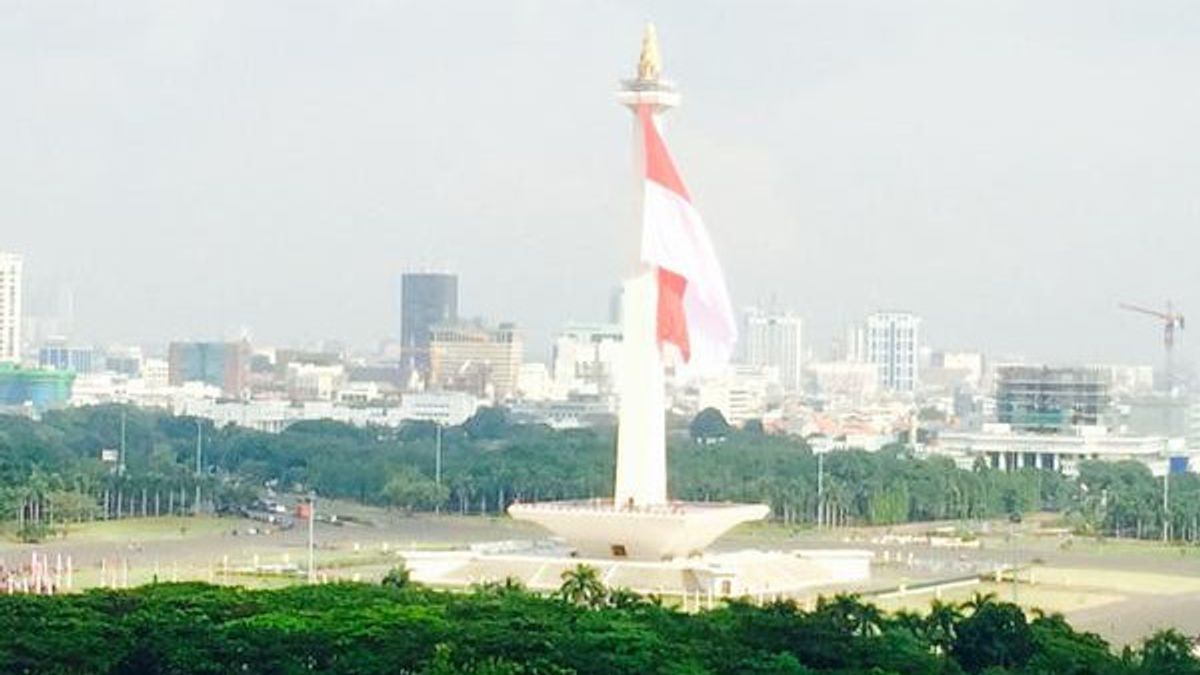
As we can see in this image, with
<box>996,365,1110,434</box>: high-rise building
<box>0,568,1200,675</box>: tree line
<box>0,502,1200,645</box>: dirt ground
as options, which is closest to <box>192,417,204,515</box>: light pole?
<box>0,502,1200,645</box>: dirt ground

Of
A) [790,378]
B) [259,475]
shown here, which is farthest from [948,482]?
[790,378]

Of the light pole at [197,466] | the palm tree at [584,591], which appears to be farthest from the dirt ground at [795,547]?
the palm tree at [584,591]

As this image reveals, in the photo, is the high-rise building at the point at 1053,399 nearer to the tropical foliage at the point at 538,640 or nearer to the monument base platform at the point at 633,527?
the monument base platform at the point at 633,527

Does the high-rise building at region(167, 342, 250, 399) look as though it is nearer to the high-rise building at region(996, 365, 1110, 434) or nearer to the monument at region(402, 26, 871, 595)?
the high-rise building at region(996, 365, 1110, 434)

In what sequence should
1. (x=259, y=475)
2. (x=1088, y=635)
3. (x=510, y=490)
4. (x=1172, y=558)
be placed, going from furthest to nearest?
1. (x=259, y=475)
2. (x=510, y=490)
3. (x=1172, y=558)
4. (x=1088, y=635)

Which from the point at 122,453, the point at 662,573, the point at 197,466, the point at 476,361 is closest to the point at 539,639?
the point at 662,573

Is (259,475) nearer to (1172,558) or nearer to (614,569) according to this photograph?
(1172,558)
